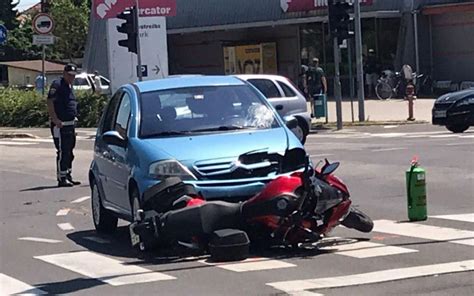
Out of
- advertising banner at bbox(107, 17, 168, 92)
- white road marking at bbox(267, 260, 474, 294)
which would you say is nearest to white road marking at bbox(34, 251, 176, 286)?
white road marking at bbox(267, 260, 474, 294)

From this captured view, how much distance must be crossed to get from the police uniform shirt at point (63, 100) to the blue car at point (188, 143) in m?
4.67

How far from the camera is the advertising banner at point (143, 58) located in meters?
37.5

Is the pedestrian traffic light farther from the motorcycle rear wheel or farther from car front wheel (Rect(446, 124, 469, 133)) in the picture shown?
the motorcycle rear wheel

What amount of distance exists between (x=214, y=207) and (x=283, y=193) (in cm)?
63

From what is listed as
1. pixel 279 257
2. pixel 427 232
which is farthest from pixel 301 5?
pixel 279 257

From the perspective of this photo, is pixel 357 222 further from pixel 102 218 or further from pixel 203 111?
pixel 102 218

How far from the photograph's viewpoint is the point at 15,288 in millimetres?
8898

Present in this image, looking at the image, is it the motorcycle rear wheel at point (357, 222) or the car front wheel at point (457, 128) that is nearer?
the motorcycle rear wheel at point (357, 222)

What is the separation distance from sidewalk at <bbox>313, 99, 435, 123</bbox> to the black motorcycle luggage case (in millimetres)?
23412

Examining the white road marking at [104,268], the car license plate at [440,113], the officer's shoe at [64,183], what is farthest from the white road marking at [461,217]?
the car license plate at [440,113]

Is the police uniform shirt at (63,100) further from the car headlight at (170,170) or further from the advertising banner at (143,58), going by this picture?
the advertising banner at (143,58)

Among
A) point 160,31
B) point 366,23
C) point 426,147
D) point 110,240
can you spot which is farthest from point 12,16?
point 110,240

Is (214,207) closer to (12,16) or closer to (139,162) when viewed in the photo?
(139,162)

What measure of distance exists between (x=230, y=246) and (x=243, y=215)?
44cm
